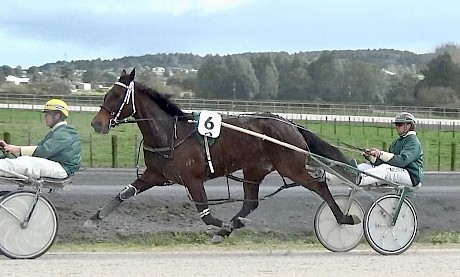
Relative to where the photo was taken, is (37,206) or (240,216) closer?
(37,206)

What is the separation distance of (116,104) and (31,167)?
1.14 m

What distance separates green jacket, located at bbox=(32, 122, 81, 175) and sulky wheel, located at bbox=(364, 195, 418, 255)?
329 cm

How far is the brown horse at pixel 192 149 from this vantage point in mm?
8695

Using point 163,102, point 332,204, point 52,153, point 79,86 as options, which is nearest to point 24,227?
point 52,153

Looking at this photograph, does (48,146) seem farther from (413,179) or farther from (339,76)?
(339,76)

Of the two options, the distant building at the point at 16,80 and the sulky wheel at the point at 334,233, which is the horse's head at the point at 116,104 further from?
the distant building at the point at 16,80

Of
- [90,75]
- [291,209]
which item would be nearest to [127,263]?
[291,209]

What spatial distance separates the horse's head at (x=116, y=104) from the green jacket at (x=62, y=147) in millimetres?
340

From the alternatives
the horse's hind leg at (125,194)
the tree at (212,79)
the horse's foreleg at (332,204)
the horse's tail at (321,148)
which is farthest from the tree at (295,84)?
the horse's hind leg at (125,194)

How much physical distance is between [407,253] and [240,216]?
1948mm

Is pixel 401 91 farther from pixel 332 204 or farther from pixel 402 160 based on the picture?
pixel 332 204

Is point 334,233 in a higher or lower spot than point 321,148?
lower

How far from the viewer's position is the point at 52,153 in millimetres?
8289

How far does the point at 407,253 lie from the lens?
920 centimetres
